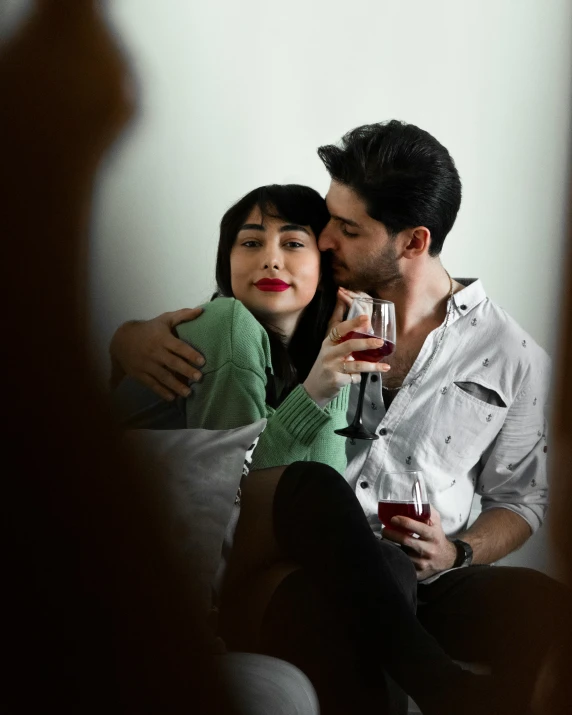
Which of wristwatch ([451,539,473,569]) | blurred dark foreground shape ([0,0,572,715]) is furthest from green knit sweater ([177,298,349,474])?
blurred dark foreground shape ([0,0,572,715])

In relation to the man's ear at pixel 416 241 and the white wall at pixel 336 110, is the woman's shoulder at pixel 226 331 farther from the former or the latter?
the man's ear at pixel 416 241

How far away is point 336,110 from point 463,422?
40 centimetres

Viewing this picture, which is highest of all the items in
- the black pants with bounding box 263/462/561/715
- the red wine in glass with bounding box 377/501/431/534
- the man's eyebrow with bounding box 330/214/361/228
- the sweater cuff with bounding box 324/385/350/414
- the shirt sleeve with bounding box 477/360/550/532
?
the man's eyebrow with bounding box 330/214/361/228

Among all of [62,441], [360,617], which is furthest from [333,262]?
[62,441]

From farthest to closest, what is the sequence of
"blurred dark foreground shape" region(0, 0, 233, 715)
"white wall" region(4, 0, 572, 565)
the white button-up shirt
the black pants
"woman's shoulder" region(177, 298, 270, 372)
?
1. the white button-up shirt
2. "woman's shoulder" region(177, 298, 270, 372)
3. the black pants
4. "white wall" region(4, 0, 572, 565)
5. "blurred dark foreground shape" region(0, 0, 233, 715)

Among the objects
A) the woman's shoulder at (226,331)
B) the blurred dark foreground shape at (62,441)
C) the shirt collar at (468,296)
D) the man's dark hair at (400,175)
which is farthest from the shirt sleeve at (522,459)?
the blurred dark foreground shape at (62,441)

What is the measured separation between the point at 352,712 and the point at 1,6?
0.69 m

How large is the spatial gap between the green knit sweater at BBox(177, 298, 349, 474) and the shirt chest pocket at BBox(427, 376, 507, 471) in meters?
0.16

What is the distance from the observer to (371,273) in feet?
3.29

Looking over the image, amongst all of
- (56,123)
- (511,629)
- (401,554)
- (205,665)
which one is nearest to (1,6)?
(56,123)

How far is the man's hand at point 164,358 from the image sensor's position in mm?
597

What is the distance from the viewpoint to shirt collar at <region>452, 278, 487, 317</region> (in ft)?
2.92

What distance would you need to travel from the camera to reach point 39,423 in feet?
0.99

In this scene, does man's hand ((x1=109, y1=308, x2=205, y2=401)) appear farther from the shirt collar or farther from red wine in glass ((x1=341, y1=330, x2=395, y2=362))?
the shirt collar
